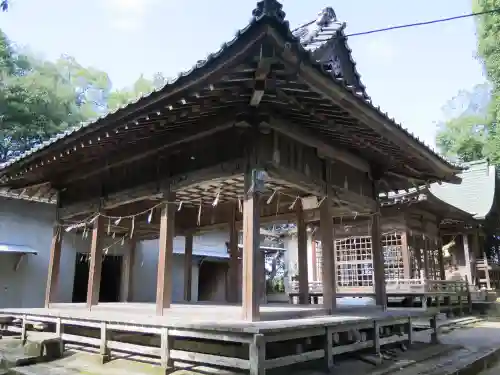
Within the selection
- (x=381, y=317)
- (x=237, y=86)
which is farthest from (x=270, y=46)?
(x=381, y=317)

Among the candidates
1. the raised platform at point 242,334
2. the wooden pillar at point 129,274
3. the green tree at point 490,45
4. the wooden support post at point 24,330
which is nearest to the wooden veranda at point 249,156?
the raised platform at point 242,334

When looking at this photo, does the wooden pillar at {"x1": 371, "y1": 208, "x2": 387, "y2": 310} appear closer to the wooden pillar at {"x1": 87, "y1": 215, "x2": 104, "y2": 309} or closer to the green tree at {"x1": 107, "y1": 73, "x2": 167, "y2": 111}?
the wooden pillar at {"x1": 87, "y1": 215, "x2": 104, "y2": 309}

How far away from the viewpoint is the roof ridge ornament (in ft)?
13.4

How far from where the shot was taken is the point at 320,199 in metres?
7.71

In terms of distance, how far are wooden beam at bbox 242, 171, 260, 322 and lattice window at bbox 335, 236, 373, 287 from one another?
12.4 metres

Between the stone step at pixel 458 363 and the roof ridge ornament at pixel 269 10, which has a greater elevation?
the roof ridge ornament at pixel 269 10

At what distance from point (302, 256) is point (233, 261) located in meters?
2.36

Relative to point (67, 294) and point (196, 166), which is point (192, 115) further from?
point (67, 294)

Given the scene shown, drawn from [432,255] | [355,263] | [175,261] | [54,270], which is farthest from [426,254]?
[54,270]

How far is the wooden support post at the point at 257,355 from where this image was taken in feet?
15.6

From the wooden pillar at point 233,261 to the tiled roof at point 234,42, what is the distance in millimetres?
4857

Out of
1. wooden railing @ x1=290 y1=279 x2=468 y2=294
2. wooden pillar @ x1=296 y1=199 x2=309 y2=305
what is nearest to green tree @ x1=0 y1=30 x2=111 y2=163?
wooden railing @ x1=290 y1=279 x2=468 y2=294

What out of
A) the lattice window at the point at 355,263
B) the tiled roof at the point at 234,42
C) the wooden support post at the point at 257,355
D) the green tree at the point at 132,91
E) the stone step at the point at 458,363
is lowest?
the stone step at the point at 458,363

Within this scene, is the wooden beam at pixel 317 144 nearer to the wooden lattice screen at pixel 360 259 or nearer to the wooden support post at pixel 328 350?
the wooden support post at pixel 328 350
